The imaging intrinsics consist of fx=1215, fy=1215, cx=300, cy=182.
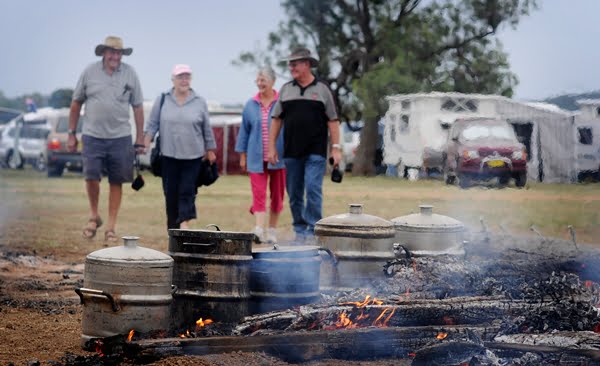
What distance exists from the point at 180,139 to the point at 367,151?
2.11 metres

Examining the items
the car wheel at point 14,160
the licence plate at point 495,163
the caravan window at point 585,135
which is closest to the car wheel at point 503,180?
the licence plate at point 495,163

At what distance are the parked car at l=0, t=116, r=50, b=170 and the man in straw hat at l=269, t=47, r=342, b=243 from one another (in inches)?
934

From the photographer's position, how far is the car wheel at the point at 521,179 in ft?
31.5

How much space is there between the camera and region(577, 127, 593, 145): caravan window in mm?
8648

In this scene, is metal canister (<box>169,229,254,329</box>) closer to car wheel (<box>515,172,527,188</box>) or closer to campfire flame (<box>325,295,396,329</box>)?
campfire flame (<box>325,295,396,329</box>)

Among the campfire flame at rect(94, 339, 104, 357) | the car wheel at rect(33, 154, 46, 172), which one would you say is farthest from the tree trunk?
the car wheel at rect(33, 154, 46, 172)

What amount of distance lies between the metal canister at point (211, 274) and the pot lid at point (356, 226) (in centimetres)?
144

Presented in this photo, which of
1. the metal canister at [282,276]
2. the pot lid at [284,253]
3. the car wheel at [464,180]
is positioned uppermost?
the car wheel at [464,180]

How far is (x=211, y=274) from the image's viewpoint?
7.03m

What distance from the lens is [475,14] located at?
10359mm

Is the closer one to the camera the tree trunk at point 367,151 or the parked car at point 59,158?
the tree trunk at point 367,151

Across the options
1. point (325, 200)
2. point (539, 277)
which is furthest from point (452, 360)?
point (325, 200)

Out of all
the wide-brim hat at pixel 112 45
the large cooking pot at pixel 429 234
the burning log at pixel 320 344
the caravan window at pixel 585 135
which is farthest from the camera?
the wide-brim hat at pixel 112 45

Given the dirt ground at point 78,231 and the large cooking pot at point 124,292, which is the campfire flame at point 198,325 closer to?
the large cooking pot at point 124,292
